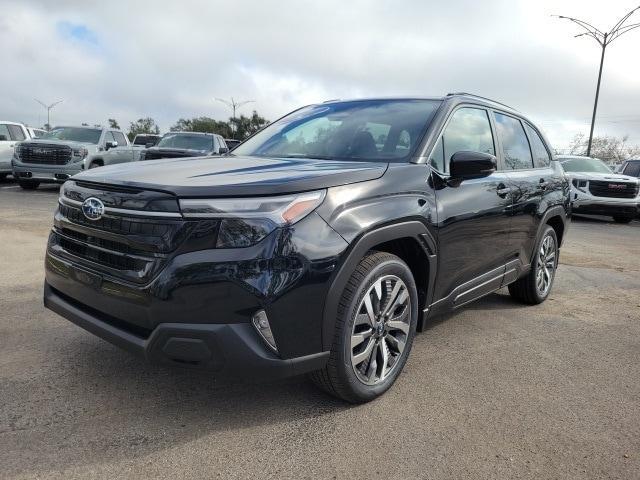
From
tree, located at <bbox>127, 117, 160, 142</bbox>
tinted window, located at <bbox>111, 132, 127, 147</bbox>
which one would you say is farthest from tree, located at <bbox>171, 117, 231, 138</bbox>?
tinted window, located at <bbox>111, 132, 127, 147</bbox>

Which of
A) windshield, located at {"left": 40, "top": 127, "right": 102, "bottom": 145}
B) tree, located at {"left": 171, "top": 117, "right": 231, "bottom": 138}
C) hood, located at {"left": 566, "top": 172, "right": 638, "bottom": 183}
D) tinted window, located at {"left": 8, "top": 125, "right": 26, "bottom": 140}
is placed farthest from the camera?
tree, located at {"left": 171, "top": 117, "right": 231, "bottom": 138}

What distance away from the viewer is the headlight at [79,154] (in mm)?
13106

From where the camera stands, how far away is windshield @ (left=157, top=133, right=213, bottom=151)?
13.9m

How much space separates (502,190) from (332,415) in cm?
219

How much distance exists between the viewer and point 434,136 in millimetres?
3336

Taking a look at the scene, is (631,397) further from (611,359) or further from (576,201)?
(576,201)

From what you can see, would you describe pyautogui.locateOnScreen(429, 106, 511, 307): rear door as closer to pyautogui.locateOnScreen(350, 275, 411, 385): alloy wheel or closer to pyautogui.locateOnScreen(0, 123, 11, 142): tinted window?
pyautogui.locateOnScreen(350, 275, 411, 385): alloy wheel

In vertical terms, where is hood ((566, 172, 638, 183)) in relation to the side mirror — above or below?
below

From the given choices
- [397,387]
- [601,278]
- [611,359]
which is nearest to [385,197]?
[397,387]

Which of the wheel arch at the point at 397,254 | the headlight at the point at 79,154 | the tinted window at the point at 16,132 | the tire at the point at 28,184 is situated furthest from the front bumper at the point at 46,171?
the wheel arch at the point at 397,254

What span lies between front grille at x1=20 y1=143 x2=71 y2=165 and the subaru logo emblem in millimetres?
11771

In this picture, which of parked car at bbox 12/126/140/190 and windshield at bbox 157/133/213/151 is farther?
windshield at bbox 157/133/213/151

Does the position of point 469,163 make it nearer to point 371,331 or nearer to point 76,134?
point 371,331

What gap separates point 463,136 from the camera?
12.1ft
